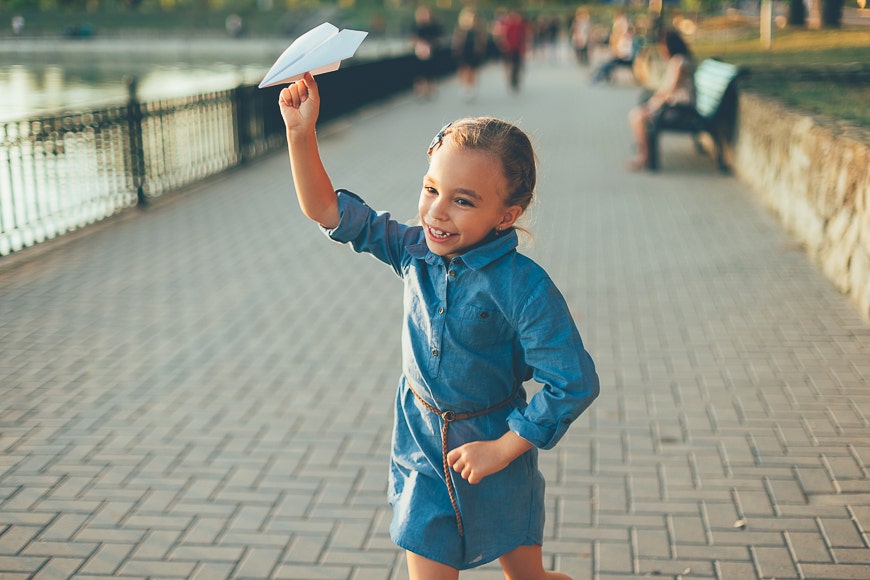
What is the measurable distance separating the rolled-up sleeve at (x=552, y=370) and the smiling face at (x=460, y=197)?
0.21m

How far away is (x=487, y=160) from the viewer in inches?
84.7

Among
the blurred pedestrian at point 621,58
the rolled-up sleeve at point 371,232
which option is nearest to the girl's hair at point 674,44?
the rolled-up sleeve at point 371,232

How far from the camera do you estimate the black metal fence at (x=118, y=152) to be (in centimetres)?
799

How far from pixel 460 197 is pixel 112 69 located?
116 ft

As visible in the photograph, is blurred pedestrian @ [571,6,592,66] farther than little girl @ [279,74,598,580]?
Yes

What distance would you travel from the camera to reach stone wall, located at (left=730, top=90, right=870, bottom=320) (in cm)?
627

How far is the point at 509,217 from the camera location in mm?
2264

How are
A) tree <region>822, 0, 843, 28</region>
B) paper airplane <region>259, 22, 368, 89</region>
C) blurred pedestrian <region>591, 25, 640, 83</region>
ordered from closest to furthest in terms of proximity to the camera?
paper airplane <region>259, 22, 368, 89</region> < tree <region>822, 0, 843, 28</region> < blurred pedestrian <region>591, 25, 640, 83</region>

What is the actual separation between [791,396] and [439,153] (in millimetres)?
3264

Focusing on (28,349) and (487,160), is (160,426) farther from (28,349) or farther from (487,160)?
(487,160)

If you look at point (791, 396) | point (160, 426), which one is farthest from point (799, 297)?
point (160, 426)

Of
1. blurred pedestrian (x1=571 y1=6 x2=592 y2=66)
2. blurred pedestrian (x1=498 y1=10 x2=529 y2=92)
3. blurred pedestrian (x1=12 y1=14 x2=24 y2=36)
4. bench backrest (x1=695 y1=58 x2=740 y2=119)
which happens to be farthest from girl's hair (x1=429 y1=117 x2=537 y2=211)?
blurred pedestrian (x1=12 y1=14 x2=24 y2=36)

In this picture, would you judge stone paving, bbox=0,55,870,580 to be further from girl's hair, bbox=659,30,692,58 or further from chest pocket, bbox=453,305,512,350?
girl's hair, bbox=659,30,692,58

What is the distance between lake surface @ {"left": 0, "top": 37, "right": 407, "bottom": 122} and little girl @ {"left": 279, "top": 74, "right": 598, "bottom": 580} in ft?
25.7
